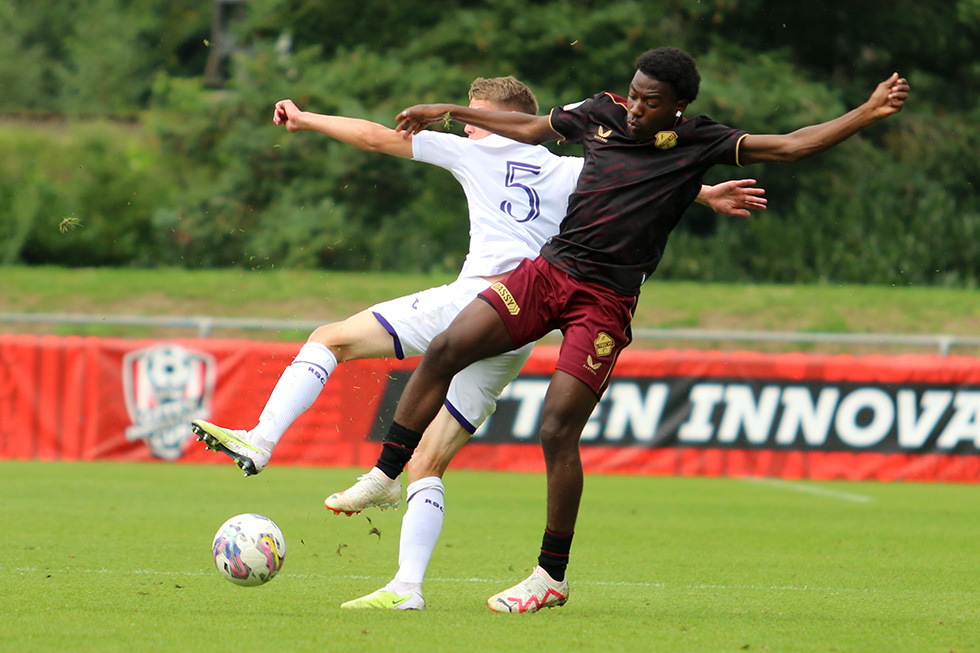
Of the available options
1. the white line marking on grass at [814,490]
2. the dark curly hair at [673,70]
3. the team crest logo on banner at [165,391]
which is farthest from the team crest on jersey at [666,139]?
the team crest logo on banner at [165,391]

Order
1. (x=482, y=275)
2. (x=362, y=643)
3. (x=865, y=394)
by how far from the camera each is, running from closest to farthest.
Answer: (x=362, y=643) → (x=482, y=275) → (x=865, y=394)

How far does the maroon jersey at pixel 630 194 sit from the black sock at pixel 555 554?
1179 mm

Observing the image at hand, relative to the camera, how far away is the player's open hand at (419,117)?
593cm

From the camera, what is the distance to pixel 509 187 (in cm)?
630

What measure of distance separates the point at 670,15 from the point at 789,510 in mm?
16984

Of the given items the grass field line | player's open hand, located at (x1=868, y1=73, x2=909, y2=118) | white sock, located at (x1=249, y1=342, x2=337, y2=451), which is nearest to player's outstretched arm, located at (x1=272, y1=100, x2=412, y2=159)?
white sock, located at (x1=249, y1=342, x2=337, y2=451)

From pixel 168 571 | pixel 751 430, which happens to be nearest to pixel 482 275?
pixel 168 571

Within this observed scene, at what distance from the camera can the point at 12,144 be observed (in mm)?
35844

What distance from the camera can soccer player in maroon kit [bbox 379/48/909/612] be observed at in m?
5.66

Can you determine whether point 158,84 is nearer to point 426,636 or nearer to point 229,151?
point 229,151

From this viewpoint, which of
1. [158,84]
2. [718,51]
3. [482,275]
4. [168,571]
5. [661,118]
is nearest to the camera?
[661,118]

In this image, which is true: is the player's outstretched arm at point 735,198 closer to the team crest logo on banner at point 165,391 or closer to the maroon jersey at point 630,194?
the maroon jersey at point 630,194

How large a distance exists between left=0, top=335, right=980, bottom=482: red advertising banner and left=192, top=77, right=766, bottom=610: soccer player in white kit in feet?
23.3

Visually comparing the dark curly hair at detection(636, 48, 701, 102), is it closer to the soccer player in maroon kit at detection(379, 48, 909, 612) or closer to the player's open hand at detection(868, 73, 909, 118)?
the soccer player in maroon kit at detection(379, 48, 909, 612)
